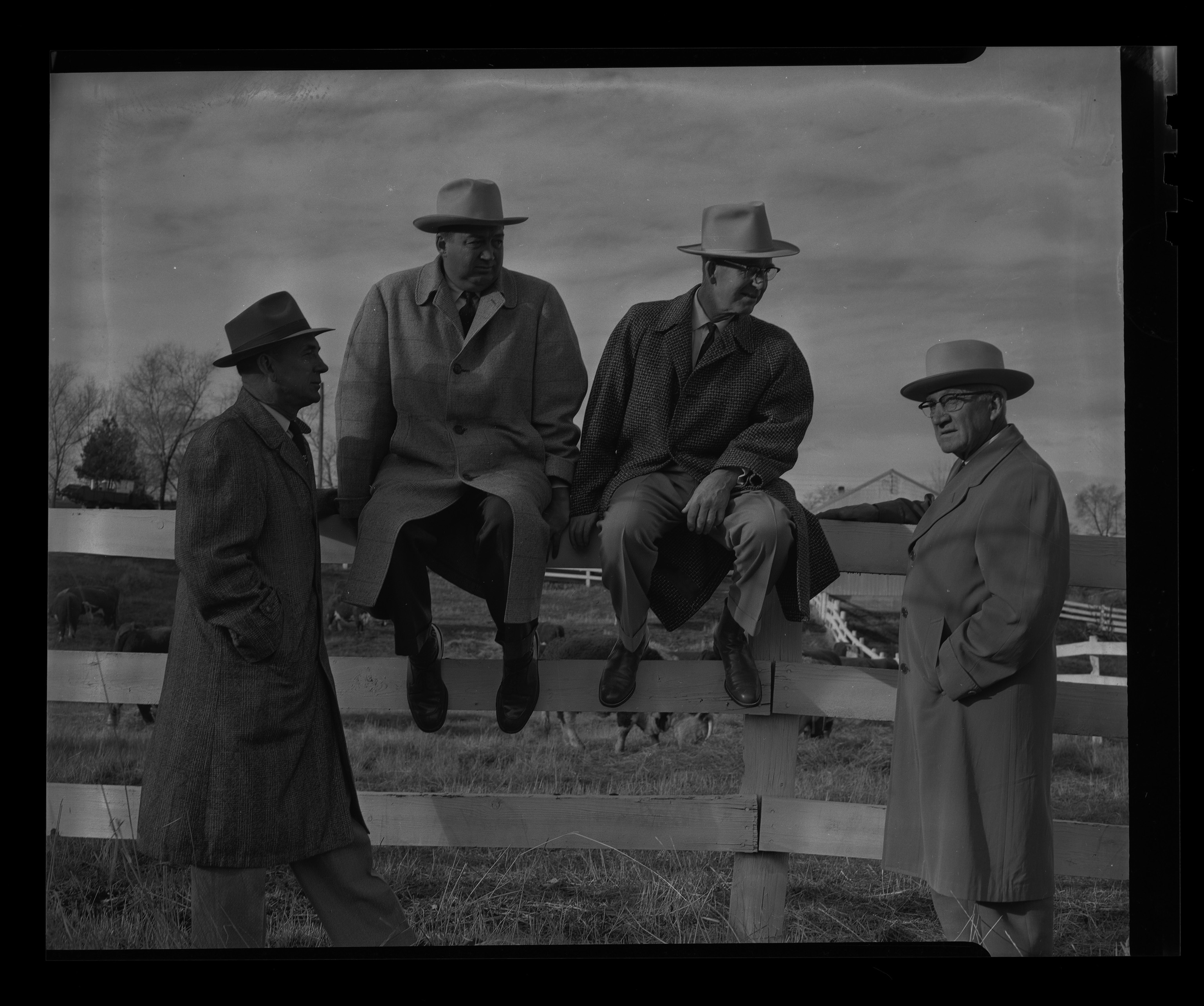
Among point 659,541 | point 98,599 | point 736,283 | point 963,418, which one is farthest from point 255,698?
point 963,418

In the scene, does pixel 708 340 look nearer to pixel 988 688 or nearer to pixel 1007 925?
pixel 988 688

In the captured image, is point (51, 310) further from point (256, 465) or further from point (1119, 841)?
point (1119, 841)

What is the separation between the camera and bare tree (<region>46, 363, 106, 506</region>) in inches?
164

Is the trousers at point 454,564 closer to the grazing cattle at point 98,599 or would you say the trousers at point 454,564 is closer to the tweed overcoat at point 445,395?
the tweed overcoat at point 445,395

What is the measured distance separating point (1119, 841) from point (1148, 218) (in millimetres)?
2240

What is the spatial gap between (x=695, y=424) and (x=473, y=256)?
3.25 feet

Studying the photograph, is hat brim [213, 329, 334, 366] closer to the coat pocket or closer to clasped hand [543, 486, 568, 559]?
clasped hand [543, 486, 568, 559]

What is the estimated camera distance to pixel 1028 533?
4.02 metres

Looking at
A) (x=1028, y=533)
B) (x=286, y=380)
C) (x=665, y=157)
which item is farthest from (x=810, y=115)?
(x=286, y=380)

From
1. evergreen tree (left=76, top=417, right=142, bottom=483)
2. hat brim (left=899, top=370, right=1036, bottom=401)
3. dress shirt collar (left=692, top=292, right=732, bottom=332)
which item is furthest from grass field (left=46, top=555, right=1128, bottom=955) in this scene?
dress shirt collar (left=692, top=292, right=732, bottom=332)

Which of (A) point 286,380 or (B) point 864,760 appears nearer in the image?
(A) point 286,380

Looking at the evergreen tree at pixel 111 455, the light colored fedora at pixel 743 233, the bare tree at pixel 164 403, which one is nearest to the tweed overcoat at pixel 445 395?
the bare tree at pixel 164 403

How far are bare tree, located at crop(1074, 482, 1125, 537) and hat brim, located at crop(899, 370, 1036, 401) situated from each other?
0.43m

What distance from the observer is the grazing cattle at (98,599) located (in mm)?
4141
